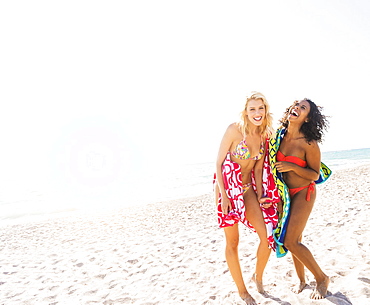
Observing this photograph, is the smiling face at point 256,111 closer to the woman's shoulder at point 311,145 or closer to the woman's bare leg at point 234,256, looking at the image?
the woman's shoulder at point 311,145

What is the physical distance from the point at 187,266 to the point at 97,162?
153 ft

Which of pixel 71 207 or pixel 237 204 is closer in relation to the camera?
pixel 237 204

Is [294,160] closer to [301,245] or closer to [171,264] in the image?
[301,245]

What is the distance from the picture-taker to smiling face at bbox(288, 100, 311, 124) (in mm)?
2990

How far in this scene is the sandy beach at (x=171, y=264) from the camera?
3344 millimetres

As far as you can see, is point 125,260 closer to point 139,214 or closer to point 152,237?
point 152,237

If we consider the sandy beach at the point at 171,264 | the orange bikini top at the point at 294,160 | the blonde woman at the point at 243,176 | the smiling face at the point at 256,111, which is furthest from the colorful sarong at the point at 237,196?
the sandy beach at the point at 171,264

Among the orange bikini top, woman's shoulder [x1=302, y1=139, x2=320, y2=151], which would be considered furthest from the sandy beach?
woman's shoulder [x1=302, y1=139, x2=320, y2=151]

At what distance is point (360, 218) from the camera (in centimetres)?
560

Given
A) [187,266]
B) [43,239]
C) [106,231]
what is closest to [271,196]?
[187,266]

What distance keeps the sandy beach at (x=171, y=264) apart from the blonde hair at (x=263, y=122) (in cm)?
174

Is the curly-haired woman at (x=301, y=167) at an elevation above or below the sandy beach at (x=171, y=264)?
above

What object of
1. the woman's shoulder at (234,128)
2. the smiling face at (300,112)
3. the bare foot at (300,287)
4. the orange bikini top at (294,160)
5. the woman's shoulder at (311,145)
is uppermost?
the smiling face at (300,112)

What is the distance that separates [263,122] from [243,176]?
2.03ft
